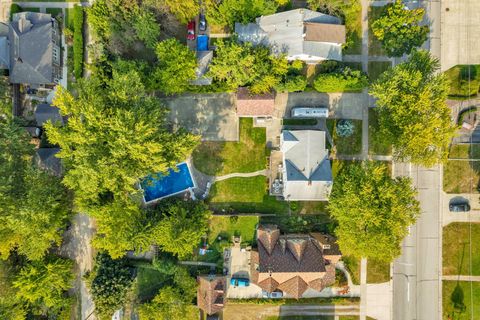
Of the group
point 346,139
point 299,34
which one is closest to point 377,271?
point 346,139

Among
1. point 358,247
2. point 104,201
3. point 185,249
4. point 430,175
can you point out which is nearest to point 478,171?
point 430,175

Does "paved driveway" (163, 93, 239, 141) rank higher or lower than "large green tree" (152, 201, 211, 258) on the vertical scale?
higher

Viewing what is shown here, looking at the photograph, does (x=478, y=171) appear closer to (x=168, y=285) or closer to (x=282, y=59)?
(x=282, y=59)

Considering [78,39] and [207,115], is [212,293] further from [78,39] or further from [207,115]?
[78,39]

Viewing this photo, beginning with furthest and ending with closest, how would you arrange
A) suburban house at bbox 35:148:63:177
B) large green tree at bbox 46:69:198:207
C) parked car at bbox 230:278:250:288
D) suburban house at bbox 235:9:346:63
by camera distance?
parked car at bbox 230:278:250:288 → suburban house at bbox 35:148:63:177 → suburban house at bbox 235:9:346:63 → large green tree at bbox 46:69:198:207

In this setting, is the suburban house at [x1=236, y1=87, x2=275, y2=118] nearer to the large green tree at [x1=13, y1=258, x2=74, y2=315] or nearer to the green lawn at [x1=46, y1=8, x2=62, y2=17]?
the green lawn at [x1=46, y1=8, x2=62, y2=17]

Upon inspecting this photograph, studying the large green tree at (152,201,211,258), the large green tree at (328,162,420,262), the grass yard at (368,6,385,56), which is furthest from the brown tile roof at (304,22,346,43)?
the large green tree at (152,201,211,258)

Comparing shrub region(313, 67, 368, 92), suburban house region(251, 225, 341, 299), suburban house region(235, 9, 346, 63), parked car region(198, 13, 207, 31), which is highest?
parked car region(198, 13, 207, 31)
